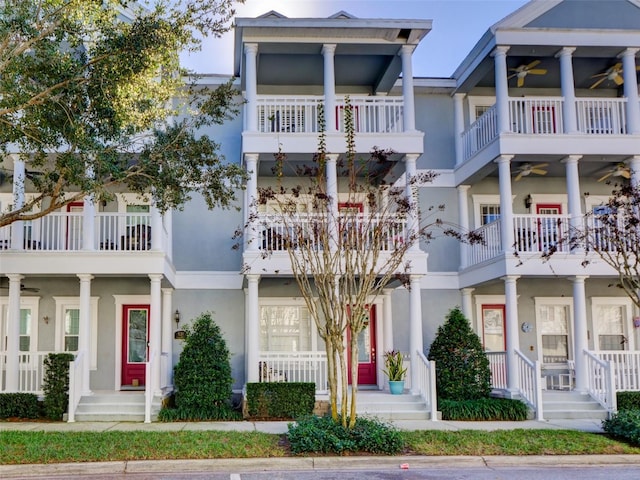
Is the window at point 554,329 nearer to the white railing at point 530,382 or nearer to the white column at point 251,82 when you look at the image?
the white railing at point 530,382

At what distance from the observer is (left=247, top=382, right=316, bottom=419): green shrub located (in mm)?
14297

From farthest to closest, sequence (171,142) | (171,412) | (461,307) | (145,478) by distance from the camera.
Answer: (461,307)
(171,412)
(171,142)
(145,478)

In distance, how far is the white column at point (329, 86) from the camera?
51.4 ft

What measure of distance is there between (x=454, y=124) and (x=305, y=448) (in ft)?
37.1

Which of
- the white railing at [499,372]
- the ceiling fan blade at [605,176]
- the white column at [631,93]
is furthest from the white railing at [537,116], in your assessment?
the white railing at [499,372]

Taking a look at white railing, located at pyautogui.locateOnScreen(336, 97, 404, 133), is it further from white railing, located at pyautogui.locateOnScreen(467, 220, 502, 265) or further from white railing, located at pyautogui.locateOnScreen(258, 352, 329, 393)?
white railing, located at pyautogui.locateOnScreen(258, 352, 329, 393)

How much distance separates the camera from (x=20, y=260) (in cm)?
1508

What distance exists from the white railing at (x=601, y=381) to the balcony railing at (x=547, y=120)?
534 cm

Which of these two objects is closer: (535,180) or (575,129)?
(575,129)

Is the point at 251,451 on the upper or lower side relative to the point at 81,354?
lower

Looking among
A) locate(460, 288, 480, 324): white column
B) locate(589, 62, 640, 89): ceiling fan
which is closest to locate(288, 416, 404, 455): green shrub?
locate(460, 288, 480, 324): white column

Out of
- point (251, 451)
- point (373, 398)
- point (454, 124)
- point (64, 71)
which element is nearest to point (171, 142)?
point (64, 71)

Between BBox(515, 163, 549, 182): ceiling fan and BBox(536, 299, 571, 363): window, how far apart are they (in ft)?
11.4

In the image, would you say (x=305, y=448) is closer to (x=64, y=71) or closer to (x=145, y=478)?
(x=145, y=478)
